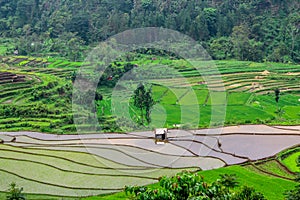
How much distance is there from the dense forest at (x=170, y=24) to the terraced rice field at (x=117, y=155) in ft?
80.4

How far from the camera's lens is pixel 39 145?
64.4ft

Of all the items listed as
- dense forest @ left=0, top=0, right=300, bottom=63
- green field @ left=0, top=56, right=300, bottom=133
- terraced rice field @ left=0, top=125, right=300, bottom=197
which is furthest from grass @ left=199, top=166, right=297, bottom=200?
dense forest @ left=0, top=0, right=300, bottom=63

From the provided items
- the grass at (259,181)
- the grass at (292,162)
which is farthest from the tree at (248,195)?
the grass at (292,162)

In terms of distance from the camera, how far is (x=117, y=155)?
17422mm

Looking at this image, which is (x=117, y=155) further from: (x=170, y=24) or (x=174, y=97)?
(x=170, y=24)

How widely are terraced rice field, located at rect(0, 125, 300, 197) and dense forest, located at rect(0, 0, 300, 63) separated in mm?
24504

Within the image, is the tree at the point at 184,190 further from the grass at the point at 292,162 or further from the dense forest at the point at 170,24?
the dense forest at the point at 170,24

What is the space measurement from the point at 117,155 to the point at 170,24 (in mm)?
34711

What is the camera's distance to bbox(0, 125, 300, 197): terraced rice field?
48.2 ft

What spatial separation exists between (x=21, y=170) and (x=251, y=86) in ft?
65.2

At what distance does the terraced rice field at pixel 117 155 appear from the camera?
578 inches

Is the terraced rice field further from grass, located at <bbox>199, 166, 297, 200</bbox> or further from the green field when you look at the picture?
the green field

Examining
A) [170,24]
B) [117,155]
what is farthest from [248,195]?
[170,24]

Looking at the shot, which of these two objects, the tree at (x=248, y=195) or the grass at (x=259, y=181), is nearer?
the tree at (x=248, y=195)
